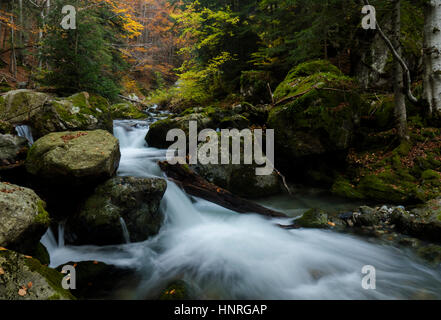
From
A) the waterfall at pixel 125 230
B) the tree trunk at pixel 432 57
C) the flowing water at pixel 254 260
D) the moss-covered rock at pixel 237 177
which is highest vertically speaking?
the tree trunk at pixel 432 57

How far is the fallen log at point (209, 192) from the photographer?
5434 millimetres

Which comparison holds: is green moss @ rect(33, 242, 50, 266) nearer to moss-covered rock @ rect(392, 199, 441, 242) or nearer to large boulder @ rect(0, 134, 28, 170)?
large boulder @ rect(0, 134, 28, 170)

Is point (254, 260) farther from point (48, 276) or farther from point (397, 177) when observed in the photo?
point (397, 177)

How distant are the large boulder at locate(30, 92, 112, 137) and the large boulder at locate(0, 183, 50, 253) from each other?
10.6 ft

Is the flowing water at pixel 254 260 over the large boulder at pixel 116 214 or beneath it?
beneath

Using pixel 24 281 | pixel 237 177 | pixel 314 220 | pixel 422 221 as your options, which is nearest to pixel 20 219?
pixel 24 281

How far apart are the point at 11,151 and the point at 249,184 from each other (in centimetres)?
557

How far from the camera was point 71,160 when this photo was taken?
4.08 metres

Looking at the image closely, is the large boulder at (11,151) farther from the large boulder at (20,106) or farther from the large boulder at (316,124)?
the large boulder at (316,124)

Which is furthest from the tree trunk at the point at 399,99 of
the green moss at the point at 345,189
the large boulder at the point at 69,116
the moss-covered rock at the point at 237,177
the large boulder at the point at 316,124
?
the large boulder at the point at 69,116

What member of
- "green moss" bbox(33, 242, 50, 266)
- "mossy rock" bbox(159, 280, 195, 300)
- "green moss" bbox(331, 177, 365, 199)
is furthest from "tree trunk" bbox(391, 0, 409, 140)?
"green moss" bbox(33, 242, 50, 266)

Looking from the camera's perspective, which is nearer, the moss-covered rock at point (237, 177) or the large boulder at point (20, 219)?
the large boulder at point (20, 219)

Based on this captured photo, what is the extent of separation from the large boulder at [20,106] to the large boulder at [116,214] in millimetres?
3626

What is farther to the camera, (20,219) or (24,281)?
(20,219)
